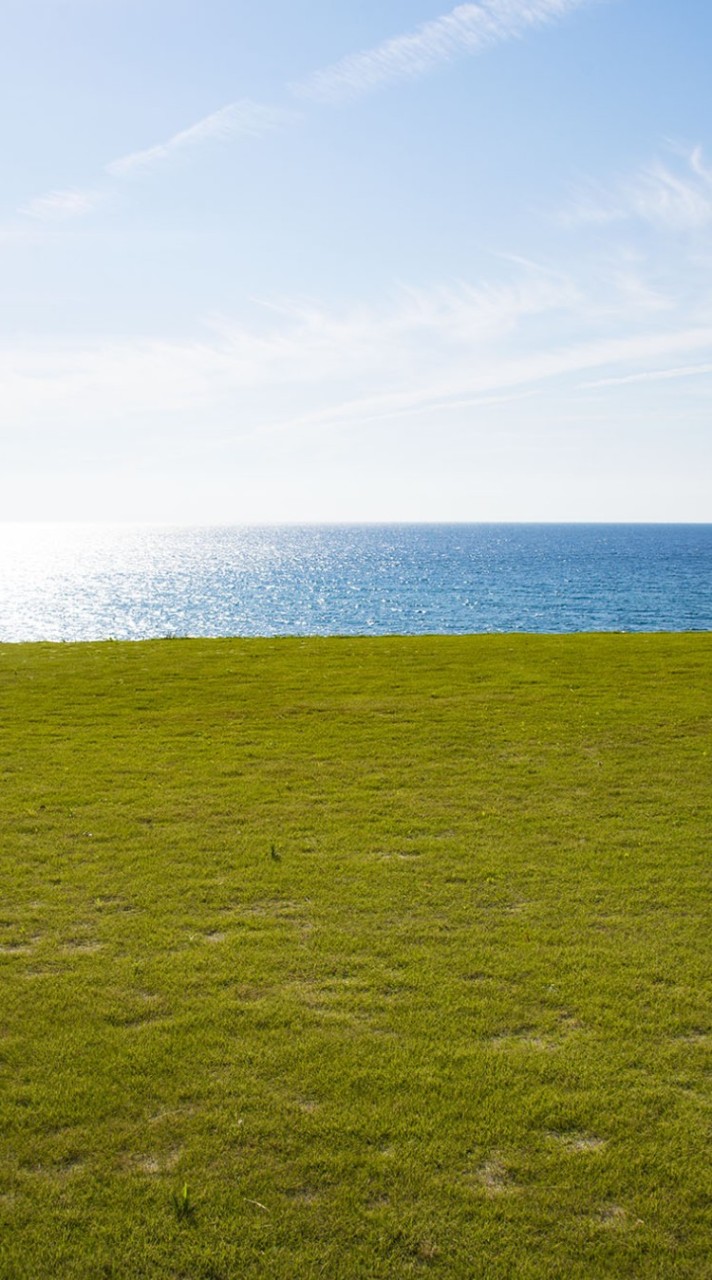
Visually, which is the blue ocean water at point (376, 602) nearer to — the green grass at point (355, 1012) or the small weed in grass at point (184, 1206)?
the green grass at point (355, 1012)

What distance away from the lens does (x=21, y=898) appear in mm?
11477

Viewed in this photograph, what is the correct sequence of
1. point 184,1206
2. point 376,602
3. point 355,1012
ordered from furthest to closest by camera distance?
point 376,602, point 355,1012, point 184,1206

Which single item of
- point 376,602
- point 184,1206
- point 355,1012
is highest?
point 376,602

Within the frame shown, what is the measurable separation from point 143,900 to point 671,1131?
726 cm

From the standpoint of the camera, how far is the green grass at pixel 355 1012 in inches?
240

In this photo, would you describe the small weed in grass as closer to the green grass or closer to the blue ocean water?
the green grass

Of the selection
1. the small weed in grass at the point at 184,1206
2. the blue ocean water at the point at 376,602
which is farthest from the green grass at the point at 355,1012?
the blue ocean water at the point at 376,602

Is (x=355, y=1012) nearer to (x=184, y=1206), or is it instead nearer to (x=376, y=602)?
(x=184, y=1206)

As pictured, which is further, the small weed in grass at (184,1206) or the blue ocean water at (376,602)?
the blue ocean water at (376,602)

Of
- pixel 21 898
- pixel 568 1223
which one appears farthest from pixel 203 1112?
pixel 21 898

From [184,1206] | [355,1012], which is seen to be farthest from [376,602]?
[184,1206]

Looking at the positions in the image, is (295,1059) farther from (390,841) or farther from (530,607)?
(530,607)

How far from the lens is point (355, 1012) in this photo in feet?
28.6

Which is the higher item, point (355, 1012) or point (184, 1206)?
point (355, 1012)
